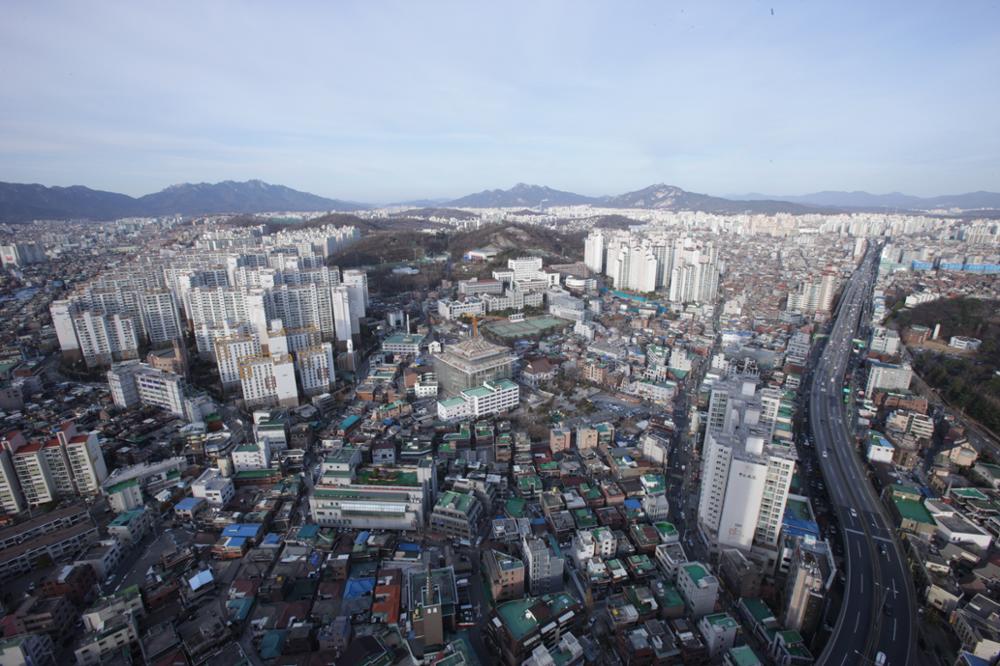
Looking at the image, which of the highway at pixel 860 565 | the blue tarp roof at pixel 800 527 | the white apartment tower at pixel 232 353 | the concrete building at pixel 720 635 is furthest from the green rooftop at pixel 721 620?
the white apartment tower at pixel 232 353

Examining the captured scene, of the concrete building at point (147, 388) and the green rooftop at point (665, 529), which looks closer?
the green rooftop at point (665, 529)

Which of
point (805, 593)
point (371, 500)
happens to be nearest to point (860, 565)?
point (805, 593)

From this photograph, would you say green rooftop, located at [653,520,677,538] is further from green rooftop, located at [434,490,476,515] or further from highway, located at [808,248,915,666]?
green rooftop, located at [434,490,476,515]

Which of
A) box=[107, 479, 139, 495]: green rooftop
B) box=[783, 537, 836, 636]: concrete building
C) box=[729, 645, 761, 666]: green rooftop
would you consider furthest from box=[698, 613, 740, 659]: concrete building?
box=[107, 479, 139, 495]: green rooftop

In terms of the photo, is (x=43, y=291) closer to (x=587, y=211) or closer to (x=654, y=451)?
(x=654, y=451)

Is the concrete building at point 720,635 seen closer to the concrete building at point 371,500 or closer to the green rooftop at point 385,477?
the concrete building at point 371,500

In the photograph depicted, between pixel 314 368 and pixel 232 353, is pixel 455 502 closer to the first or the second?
pixel 314 368
